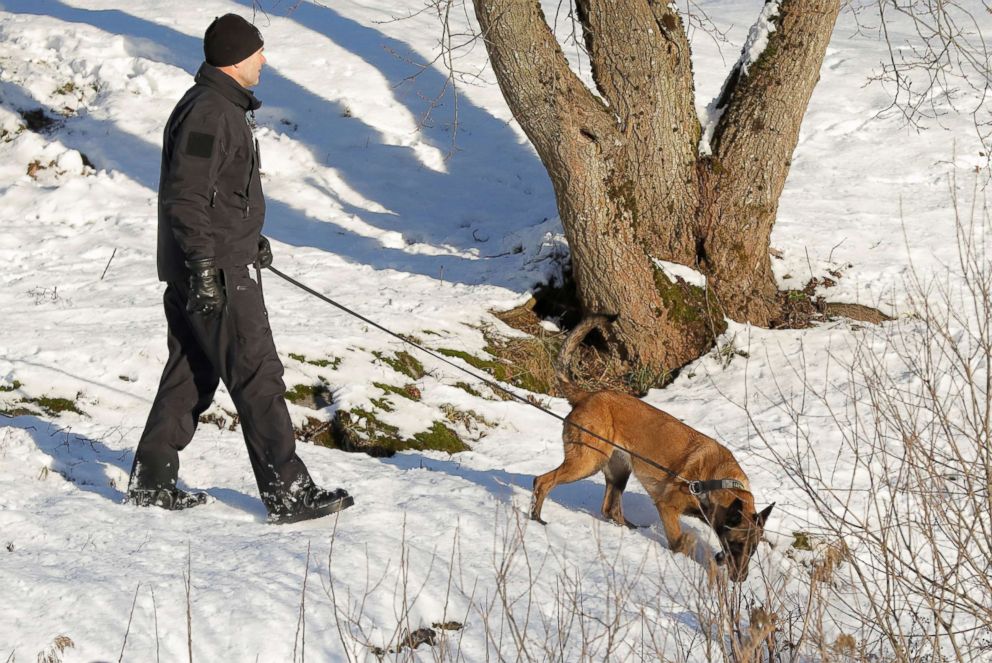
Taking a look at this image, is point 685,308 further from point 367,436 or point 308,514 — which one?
point 308,514

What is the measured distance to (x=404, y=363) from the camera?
675 cm

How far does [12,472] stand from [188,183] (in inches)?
71.0

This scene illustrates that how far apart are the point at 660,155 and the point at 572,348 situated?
1.73 metres

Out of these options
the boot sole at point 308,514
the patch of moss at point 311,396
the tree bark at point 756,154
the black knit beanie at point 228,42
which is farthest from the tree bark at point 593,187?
the boot sole at point 308,514

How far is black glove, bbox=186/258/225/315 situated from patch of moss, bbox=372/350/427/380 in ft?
8.65

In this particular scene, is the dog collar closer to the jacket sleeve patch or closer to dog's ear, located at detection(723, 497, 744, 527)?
dog's ear, located at detection(723, 497, 744, 527)

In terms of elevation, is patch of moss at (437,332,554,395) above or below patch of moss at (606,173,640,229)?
below

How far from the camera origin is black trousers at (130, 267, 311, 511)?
4230 mm

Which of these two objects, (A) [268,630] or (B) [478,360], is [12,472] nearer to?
(A) [268,630]

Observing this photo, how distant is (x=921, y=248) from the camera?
8797 mm

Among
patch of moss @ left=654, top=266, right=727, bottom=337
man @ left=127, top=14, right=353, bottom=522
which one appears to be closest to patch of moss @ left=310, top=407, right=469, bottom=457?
man @ left=127, top=14, right=353, bottom=522

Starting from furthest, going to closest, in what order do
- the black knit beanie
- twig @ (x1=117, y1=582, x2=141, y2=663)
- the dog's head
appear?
the dog's head < the black knit beanie < twig @ (x1=117, y1=582, x2=141, y2=663)

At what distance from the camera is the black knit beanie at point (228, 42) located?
4.17 meters

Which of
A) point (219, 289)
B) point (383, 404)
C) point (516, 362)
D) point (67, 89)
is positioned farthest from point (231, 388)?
point (67, 89)
